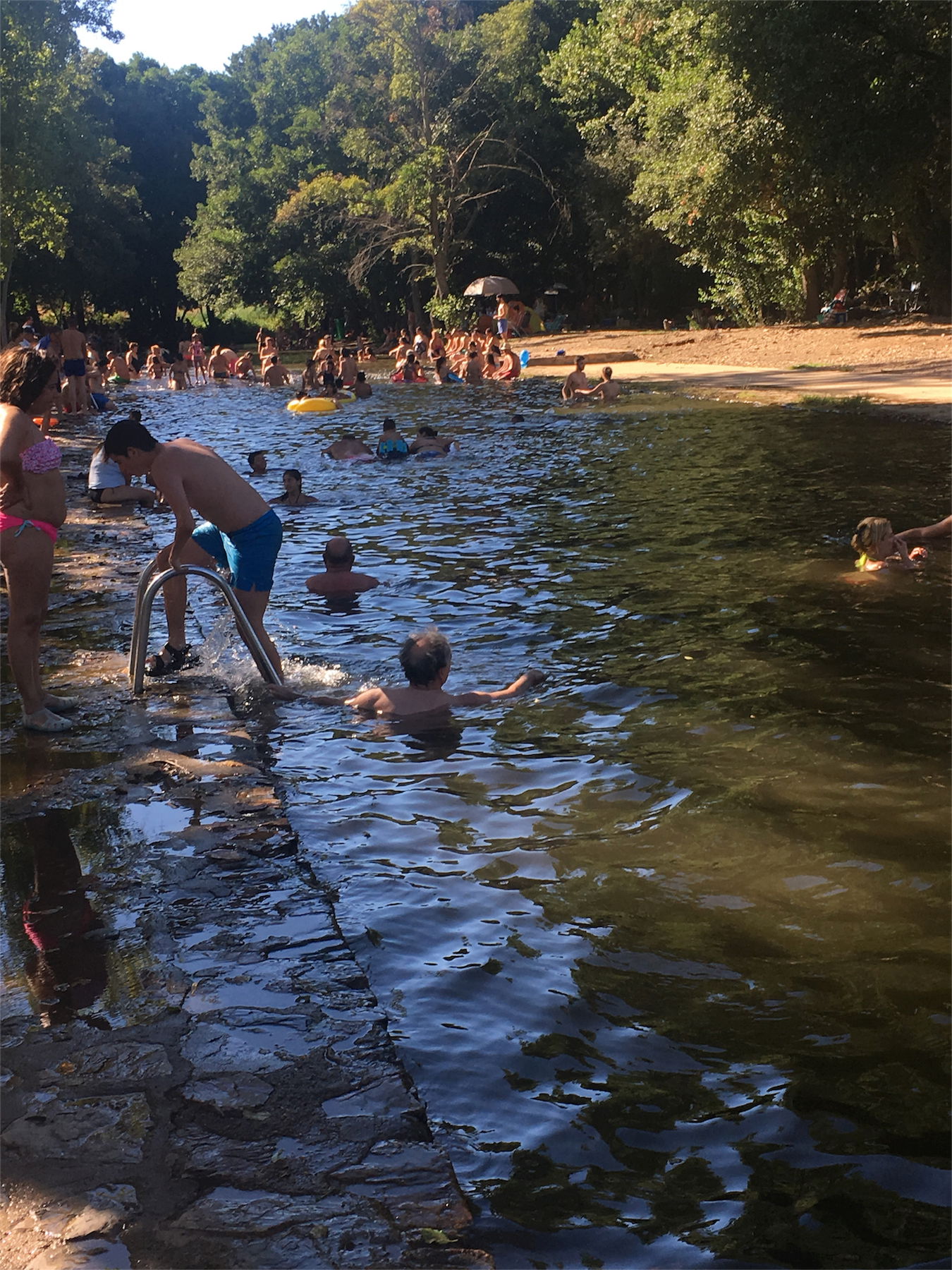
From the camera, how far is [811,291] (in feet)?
111

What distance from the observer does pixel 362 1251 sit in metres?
3.10

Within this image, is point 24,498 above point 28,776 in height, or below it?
above

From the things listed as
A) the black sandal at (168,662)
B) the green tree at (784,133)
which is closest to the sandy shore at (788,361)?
the green tree at (784,133)

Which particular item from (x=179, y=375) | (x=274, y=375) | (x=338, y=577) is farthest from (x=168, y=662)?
(x=179, y=375)

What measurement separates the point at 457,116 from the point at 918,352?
79.0 ft

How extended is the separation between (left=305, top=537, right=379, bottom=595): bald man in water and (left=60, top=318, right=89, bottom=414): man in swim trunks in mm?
17932

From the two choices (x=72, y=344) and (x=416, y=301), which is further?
(x=416, y=301)

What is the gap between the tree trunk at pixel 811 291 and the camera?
110 ft

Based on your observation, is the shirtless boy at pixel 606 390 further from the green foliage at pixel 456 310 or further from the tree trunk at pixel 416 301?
the tree trunk at pixel 416 301

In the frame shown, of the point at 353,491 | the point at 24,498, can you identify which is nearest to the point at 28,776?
the point at 24,498

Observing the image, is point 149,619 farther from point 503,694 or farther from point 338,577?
point 338,577

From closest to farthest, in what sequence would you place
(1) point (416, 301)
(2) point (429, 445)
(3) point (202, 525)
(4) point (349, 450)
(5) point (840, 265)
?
(3) point (202, 525), (2) point (429, 445), (4) point (349, 450), (5) point (840, 265), (1) point (416, 301)

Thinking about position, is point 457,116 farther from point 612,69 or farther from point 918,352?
point 918,352

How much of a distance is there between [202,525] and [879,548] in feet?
19.0
